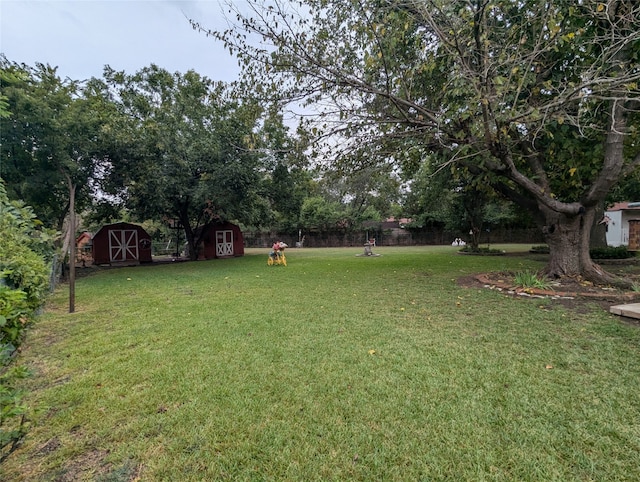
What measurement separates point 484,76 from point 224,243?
1570 cm

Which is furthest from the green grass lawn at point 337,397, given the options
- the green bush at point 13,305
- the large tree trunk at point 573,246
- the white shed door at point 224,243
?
the white shed door at point 224,243

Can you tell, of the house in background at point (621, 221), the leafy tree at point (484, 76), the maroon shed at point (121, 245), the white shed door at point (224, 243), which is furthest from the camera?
the house in background at point (621, 221)

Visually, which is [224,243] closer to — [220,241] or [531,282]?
[220,241]

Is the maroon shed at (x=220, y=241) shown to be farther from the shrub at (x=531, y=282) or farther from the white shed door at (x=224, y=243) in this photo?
the shrub at (x=531, y=282)

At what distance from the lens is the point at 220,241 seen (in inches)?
690

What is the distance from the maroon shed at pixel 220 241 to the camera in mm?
16984

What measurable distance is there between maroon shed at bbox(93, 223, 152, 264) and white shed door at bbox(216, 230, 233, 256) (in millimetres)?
3463

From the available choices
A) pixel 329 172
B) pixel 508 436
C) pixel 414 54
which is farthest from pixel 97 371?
pixel 414 54

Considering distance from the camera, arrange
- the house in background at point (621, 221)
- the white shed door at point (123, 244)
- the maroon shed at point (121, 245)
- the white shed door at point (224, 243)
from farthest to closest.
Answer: the house in background at point (621, 221) < the white shed door at point (224, 243) < the white shed door at point (123, 244) < the maroon shed at point (121, 245)

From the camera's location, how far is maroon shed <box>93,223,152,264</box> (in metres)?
14.7

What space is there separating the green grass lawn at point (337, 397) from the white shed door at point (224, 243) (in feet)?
42.9

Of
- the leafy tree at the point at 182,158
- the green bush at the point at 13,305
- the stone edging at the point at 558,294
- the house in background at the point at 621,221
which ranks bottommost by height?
the stone edging at the point at 558,294

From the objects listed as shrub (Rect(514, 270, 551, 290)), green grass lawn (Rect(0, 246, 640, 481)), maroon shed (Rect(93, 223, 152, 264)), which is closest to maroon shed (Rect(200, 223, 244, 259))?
maroon shed (Rect(93, 223, 152, 264))

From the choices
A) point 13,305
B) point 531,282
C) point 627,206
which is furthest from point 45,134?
Answer: point 627,206
